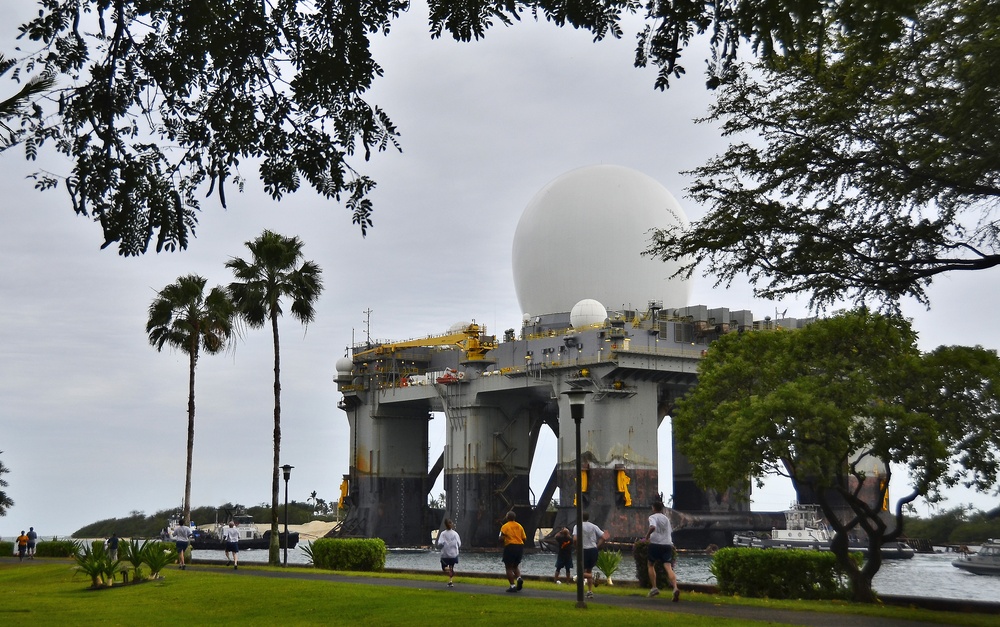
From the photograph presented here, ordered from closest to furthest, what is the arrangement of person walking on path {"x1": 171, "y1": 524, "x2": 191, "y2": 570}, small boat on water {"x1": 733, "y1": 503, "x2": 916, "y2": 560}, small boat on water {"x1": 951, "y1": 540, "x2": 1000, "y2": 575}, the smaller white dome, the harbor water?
person walking on path {"x1": 171, "y1": 524, "x2": 191, "y2": 570} < the harbor water < small boat on water {"x1": 951, "y1": 540, "x2": 1000, "y2": 575} < the smaller white dome < small boat on water {"x1": 733, "y1": 503, "x2": 916, "y2": 560}

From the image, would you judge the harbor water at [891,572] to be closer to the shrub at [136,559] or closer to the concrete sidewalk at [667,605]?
the concrete sidewalk at [667,605]

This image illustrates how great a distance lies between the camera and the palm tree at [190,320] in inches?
2287

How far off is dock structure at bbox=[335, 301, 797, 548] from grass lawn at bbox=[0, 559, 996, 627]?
1905 inches

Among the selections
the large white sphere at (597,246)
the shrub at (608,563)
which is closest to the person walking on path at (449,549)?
the shrub at (608,563)

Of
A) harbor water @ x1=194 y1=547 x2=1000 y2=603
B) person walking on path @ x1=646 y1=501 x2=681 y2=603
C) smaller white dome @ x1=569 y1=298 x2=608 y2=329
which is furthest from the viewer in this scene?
smaller white dome @ x1=569 y1=298 x2=608 y2=329

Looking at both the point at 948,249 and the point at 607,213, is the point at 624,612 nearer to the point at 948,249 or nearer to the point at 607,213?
the point at 948,249

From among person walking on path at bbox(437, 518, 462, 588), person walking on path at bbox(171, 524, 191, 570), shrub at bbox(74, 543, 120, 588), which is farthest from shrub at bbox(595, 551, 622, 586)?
person walking on path at bbox(171, 524, 191, 570)

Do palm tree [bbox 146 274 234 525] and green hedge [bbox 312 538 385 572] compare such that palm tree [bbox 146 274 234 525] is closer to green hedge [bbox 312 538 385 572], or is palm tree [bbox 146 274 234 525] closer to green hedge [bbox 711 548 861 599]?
green hedge [bbox 312 538 385 572]

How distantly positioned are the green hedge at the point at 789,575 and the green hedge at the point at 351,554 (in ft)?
50.9

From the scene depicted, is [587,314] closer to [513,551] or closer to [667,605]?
[513,551]

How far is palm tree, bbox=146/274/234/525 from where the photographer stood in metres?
58.1

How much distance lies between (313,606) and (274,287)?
26.7 metres

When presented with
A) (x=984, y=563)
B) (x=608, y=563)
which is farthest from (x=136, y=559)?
(x=984, y=563)

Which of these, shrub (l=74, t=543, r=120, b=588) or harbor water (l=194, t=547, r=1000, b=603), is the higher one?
shrub (l=74, t=543, r=120, b=588)
